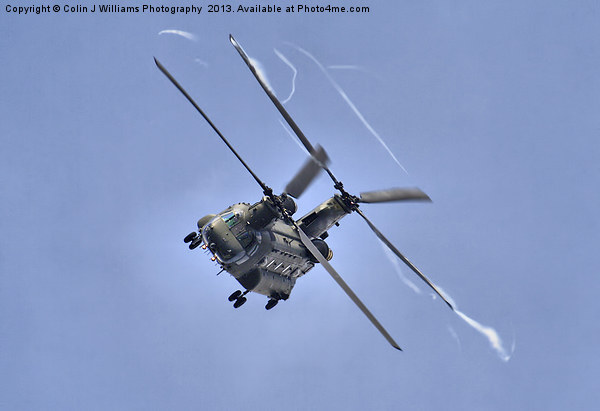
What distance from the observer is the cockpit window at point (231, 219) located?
61938 mm

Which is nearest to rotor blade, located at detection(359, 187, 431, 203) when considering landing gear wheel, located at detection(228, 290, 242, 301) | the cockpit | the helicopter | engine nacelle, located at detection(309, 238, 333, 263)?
the helicopter

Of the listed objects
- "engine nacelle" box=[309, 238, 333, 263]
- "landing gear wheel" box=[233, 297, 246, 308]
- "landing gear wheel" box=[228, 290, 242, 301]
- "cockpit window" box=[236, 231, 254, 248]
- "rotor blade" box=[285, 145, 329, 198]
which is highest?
"rotor blade" box=[285, 145, 329, 198]

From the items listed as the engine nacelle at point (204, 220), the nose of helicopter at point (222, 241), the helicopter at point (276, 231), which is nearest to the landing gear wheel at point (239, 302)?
the helicopter at point (276, 231)

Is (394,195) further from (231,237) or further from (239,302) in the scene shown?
(239,302)

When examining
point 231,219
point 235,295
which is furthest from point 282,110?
point 235,295

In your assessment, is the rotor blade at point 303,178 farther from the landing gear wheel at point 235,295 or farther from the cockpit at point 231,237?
the landing gear wheel at point 235,295

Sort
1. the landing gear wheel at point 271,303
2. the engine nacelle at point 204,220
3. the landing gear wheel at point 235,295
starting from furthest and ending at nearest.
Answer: the landing gear wheel at point 271,303
the landing gear wheel at point 235,295
the engine nacelle at point 204,220

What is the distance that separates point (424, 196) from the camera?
58812mm

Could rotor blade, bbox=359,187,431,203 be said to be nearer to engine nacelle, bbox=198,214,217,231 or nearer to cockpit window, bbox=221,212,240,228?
cockpit window, bbox=221,212,240,228

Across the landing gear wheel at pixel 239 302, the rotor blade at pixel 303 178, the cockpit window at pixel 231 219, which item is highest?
the cockpit window at pixel 231 219

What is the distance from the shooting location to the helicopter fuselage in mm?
61875

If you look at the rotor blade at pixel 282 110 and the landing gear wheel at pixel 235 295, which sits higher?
the rotor blade at pixel 282 110

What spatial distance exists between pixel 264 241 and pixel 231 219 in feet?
9.73

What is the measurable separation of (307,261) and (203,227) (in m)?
9.69
